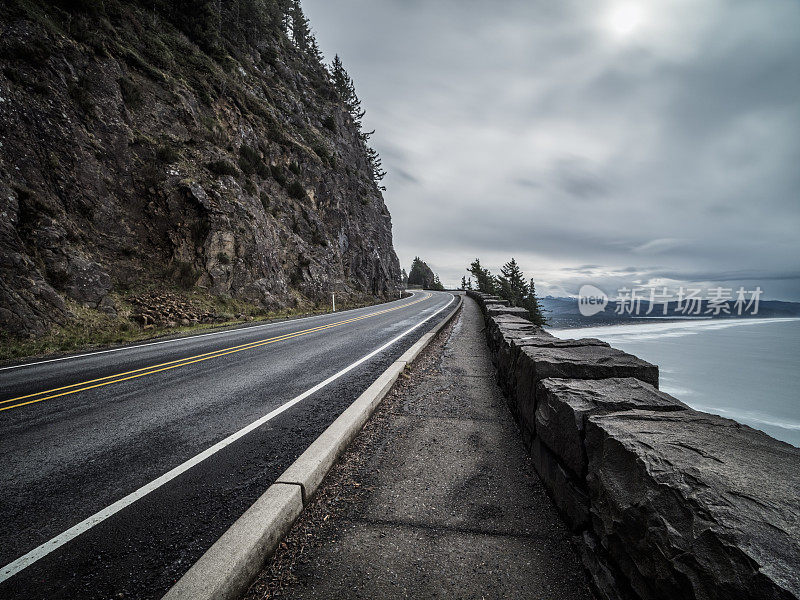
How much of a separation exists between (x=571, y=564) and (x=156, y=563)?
235cm

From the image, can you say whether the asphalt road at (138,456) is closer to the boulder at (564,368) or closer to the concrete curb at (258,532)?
the concrete curb at (258,532)

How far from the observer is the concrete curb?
1480 mm

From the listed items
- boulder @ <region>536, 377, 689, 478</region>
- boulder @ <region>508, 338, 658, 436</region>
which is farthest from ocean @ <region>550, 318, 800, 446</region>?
boulder @ <region>536, 377, 689, 478</region>

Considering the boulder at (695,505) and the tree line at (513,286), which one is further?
the tree line at (513,286)

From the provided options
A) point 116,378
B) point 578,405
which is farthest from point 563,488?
point 116,378

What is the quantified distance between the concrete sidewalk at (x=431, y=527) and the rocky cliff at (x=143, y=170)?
36.5 feet

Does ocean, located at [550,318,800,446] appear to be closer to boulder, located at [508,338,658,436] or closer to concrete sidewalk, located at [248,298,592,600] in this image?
boulder, located at [508,338,658,436]

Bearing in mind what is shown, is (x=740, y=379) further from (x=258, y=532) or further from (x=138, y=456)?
(x=138, y=456)

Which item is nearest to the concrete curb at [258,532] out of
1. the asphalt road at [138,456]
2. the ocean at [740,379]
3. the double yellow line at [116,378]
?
the asphalt road at [138,456]

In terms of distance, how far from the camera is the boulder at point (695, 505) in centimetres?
94

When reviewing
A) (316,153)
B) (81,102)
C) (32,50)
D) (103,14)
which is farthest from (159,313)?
(316,153)

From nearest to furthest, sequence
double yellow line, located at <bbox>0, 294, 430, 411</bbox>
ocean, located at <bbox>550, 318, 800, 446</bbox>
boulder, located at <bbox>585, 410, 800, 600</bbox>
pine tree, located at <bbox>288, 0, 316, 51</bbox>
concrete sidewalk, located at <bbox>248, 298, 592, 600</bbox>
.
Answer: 1. boulder, located at <bbox>585, 410, 800, 600</bbox>
2. concrete sidewalk, located at <bbox>248, 298, 592, 600</bbox>
3. double yellow line, located at <bbox>0, 294, 430, 411</bbox>
4. ocean, located at <bbox>550, 318, 800, 446</bbox>
5. pine tree, located at <bbox>288, 0, 316, 51</bbox>

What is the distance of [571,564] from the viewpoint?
5.65ft

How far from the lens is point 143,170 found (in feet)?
47.2
